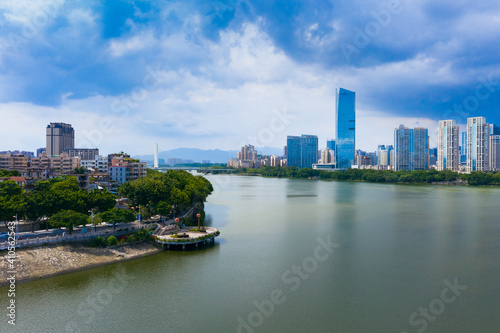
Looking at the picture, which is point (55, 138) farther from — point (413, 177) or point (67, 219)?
point (413, 177)

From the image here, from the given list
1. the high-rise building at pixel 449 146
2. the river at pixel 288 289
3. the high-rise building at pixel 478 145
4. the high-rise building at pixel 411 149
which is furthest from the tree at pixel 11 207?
the high-rise building at pixel 449 146

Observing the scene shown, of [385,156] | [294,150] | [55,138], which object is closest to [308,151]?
[294,150]

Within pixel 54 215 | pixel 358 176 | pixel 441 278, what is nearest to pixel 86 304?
pixel 54 215

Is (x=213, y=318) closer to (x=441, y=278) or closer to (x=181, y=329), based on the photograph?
(x=181, y=329)

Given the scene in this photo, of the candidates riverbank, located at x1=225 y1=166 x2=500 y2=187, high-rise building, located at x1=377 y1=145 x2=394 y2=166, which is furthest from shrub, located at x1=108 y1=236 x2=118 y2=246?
high-rise building, located at x1=377 y1=145 x2=394 y2=166

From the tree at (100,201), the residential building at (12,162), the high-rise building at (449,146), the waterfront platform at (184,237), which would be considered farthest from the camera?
the high-rise building at (449,146)

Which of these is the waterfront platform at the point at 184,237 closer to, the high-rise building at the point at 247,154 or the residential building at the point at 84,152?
the residential building at the point at 84,152

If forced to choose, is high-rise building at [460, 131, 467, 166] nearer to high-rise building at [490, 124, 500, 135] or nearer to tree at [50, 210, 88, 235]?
high-rise building at [490, 124, 500, 135]
